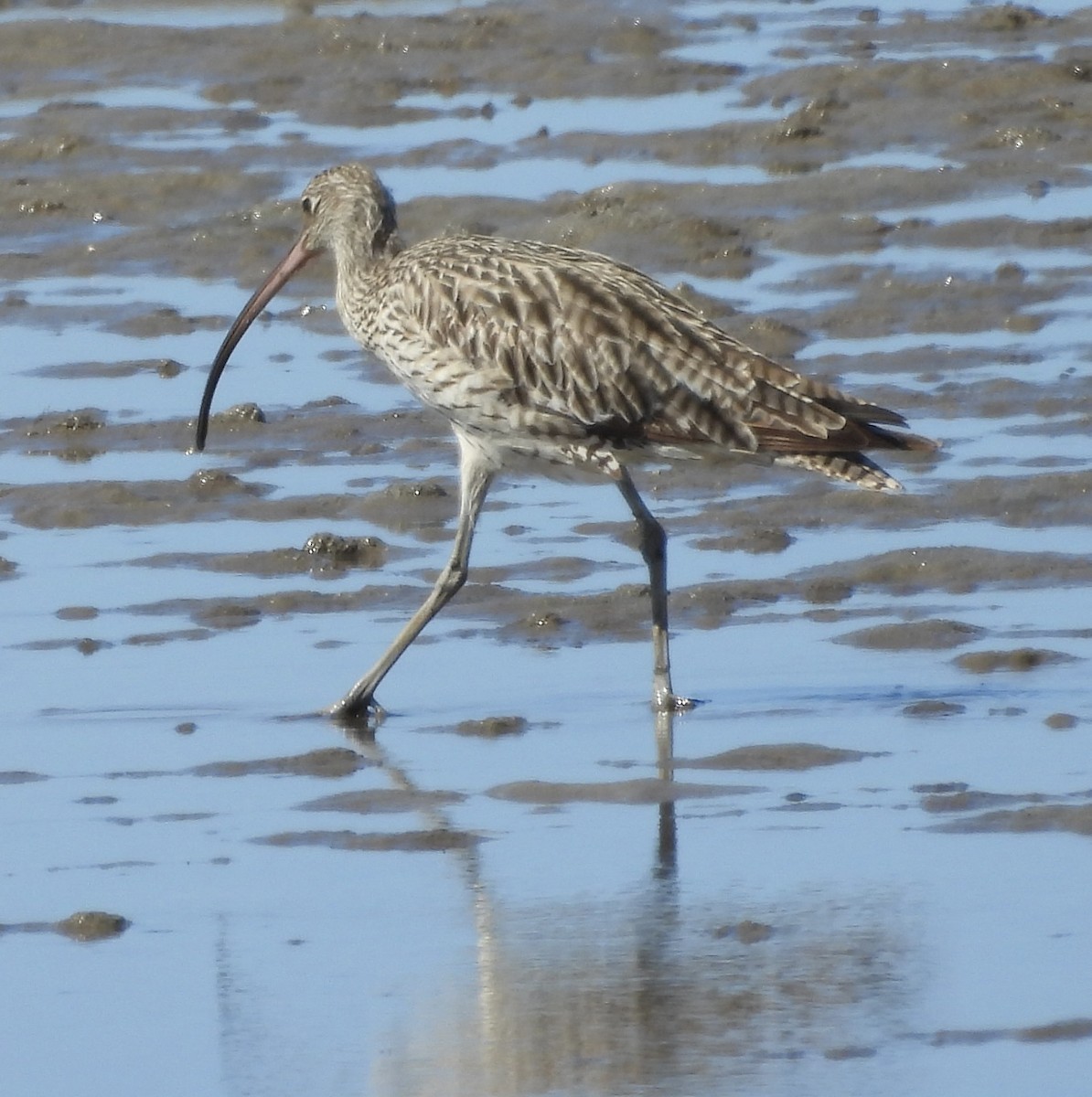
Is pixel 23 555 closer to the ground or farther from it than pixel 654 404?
closer to the ground

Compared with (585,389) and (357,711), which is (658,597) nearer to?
(585,389)

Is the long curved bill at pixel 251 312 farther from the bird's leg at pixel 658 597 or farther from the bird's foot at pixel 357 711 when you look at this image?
the bird's foot at pixel 357 711

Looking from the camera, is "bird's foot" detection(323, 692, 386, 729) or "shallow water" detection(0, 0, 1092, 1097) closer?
"shallow water" detection(0, 0, 1092, 1097)

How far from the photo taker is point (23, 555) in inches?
404

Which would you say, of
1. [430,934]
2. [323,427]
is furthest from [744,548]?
[430,934]

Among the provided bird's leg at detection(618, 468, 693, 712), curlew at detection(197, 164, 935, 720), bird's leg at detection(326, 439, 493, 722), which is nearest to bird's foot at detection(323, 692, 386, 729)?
curlew at detection(197, 164, 935, 720)

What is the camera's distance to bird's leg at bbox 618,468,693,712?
8.55m

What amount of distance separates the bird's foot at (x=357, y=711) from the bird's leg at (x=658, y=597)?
2.50 ft

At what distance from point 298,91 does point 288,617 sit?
31.3ft

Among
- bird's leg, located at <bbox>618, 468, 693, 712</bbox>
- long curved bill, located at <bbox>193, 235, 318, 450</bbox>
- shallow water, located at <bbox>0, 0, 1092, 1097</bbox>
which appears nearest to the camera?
shallow water, located at <bbox>0, 0, 1092, 1097</bbox>

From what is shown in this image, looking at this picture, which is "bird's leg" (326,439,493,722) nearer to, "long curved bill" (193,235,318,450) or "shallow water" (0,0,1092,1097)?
"shallow water" (0,0,1092,1097)

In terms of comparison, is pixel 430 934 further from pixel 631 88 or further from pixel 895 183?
pixel 631 88

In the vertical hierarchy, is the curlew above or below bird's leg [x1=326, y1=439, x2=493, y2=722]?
above

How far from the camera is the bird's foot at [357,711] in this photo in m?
8.55
